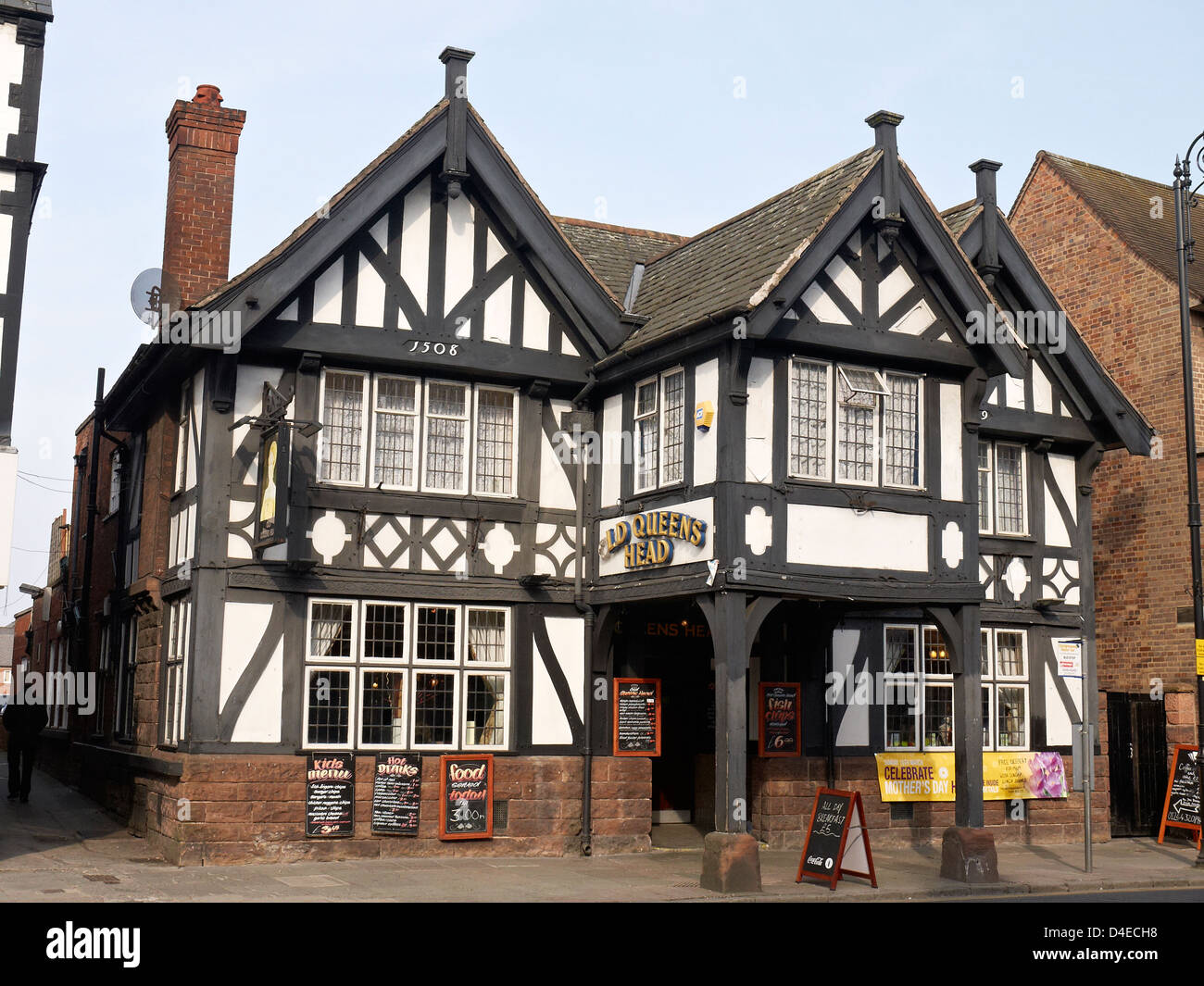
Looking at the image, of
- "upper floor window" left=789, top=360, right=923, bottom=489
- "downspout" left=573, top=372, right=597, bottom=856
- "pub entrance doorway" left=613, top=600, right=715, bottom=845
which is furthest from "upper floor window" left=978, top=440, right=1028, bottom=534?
"downspout" left=573, top=372, right=597, bottom=856

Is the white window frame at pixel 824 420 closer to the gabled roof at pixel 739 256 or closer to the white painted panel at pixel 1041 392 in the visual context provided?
the gabled roof at pixel 739 256

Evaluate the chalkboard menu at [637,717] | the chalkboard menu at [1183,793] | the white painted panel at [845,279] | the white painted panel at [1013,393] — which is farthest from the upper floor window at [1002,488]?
the chalkboard menu at [637,717]

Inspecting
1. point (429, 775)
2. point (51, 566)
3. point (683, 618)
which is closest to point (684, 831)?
point (683, 618)

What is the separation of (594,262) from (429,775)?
838cm

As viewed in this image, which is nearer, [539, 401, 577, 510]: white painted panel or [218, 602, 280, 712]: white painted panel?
[218, 602, 280, 712]: white painted panel

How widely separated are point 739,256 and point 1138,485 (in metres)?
10.9

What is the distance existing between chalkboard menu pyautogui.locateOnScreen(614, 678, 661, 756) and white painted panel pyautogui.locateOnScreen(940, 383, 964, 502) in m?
4.83

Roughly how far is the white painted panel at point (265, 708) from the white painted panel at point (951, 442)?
28.2 ft

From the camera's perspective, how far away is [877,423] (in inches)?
690

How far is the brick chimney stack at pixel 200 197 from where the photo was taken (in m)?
19.0

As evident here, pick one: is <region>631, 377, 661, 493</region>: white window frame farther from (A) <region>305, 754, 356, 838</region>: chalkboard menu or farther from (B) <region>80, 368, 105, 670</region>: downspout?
(B) <region>80, 368, 105, 670</region>: downspout

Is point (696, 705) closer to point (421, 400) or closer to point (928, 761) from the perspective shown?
point (928, 761)

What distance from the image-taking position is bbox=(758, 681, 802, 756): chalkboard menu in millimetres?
19688

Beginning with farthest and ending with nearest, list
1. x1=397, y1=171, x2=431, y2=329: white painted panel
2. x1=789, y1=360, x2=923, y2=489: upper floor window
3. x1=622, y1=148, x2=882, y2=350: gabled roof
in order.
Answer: x1=397, y1=171, x2=431, y2=329: white painted panel
x1=789, y1=360, x2=923, y2=489: upper floor window
x1=622, y1=148, x2=882, y2=350: gabled roof
